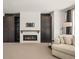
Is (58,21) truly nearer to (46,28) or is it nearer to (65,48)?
(46,28)

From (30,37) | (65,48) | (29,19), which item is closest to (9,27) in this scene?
(29,19)

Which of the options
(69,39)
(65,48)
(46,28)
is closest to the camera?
(65,48)

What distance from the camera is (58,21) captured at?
1028 cm

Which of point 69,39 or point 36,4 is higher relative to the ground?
point 36,4

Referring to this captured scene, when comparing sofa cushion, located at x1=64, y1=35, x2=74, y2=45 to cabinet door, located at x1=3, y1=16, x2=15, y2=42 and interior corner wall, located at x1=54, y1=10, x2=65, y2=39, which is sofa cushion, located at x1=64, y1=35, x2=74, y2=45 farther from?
cabinet door, located at x1=3, y1=16, x2=15, y2=42

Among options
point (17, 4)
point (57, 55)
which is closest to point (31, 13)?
point (17, 4)

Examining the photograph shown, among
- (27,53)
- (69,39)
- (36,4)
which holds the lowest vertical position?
(27,53)

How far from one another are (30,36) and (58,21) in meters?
2.34

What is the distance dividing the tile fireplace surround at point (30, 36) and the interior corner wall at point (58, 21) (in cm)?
133

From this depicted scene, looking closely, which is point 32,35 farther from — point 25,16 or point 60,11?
point 60,11

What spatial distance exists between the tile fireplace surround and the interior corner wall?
4.36ft

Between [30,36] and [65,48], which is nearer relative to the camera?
[65,48]

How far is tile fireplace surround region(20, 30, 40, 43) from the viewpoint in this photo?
10.5m

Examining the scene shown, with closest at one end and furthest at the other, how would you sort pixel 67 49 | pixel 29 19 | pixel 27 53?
1. pixel 67 49
2. pixel 27 53
3. pixel 29 19
